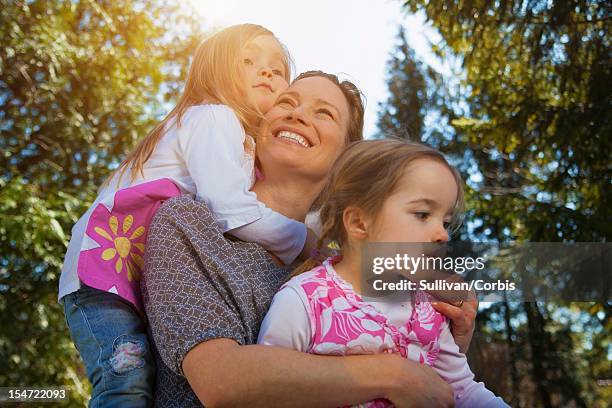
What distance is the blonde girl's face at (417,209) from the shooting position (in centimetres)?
124

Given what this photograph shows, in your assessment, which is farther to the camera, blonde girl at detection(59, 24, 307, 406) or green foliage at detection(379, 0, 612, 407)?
green foliage at detection(379, 0, 612, 407)

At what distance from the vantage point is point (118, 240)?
154cm

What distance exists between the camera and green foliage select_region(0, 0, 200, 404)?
6766 mm

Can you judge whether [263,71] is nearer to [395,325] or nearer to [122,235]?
[122,235]

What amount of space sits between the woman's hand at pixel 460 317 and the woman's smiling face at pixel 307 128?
0.44 m

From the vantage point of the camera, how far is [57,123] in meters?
7.82

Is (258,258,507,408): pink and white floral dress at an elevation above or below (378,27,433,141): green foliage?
below

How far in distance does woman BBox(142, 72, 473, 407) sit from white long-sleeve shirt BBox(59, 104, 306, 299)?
0.05m

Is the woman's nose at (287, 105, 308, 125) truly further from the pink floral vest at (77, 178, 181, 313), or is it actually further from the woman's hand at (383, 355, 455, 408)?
the woman's hand at (383, 355, 455, 408)

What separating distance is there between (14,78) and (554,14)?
554 cm

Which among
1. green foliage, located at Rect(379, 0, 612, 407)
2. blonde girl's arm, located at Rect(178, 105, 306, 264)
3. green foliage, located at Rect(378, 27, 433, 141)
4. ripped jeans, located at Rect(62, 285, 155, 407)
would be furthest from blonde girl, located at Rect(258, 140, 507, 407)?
green foliage, located at Rect(378, 27, 433, 141)

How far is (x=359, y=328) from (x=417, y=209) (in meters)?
0.24

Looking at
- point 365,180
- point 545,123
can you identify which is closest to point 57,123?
point 545,123

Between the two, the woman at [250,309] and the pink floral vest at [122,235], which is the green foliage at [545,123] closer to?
the woman at [250,309]
